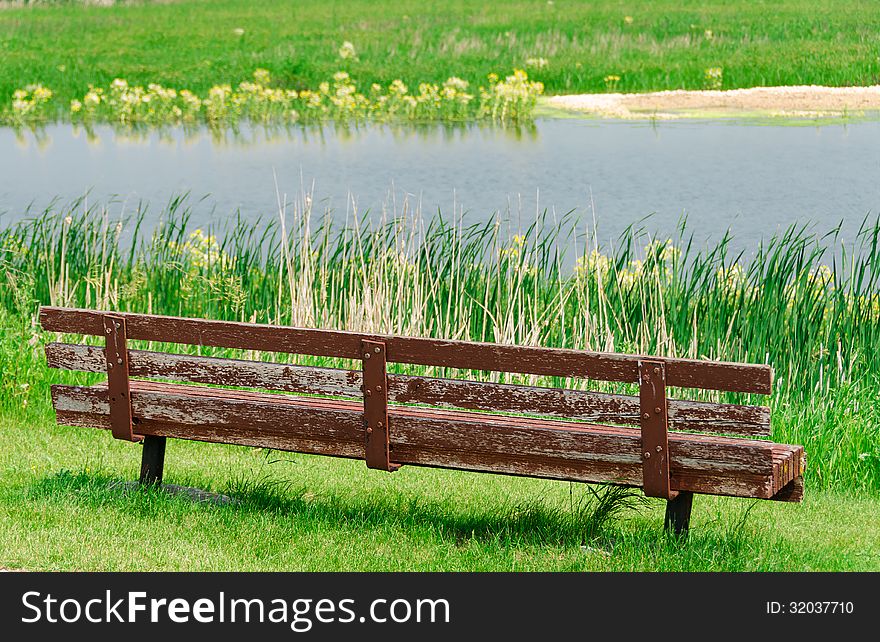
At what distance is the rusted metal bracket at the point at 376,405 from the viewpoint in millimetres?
4887

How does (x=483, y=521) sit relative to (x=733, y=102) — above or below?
below

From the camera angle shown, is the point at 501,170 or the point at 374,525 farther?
the point at 501,170

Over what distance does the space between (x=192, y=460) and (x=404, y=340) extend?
2.27 m

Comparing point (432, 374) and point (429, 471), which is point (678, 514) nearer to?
point (429, 471)

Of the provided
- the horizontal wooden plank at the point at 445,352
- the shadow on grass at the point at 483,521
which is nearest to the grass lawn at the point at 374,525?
the shadow on grass at the point at 483,521

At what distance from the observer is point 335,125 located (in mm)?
26031

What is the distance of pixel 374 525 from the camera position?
17.0 feet

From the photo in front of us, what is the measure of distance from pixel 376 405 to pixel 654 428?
3.62 ft

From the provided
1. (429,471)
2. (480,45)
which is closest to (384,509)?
(429,471)

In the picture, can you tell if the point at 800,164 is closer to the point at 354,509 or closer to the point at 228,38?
the point at 354,509

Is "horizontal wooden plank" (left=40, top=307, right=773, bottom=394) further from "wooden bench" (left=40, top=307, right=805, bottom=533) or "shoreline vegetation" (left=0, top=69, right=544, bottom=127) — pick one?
"shoreline vegetation" (left=0, top=69, right=544, bottom=127)

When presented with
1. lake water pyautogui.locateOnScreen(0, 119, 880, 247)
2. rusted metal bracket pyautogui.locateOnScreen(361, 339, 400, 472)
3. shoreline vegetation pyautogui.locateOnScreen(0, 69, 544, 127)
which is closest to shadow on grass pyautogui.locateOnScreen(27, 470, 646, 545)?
rusted metal bracket pyautogui.locateOnScreen(361, 339, 400, 472)

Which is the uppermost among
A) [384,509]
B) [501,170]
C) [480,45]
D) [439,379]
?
[480,45]

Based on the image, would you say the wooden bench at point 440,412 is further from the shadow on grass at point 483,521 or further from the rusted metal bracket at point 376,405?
the shadow on grass at point 483,521
